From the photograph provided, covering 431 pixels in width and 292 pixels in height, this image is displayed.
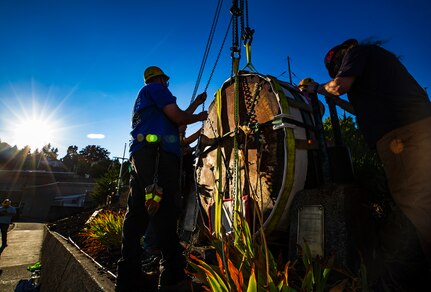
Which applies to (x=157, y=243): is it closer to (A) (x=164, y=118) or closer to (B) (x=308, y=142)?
(A) (x=164, y=118)

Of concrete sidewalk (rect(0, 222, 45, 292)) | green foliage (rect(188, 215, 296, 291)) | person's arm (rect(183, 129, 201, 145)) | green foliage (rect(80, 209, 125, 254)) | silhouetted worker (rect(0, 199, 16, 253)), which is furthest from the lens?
silhouetted worker (rect(0, 199, 16, 253))

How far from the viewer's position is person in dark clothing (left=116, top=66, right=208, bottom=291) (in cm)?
184

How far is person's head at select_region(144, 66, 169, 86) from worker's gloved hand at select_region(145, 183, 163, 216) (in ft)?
4.10

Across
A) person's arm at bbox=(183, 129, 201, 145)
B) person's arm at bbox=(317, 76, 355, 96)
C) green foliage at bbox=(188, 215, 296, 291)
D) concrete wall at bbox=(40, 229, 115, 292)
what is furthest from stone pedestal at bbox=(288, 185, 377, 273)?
person's arm at bbox=(183, 129, 201, 145)

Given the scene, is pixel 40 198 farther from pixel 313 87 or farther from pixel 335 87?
pixel 335 87

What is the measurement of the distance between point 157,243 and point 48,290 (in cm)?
363

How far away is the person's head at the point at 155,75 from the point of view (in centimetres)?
262

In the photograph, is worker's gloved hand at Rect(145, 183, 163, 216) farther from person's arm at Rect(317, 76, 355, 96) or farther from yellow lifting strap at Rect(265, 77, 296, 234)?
person's arm at Rect(317, 76, 355, 96)

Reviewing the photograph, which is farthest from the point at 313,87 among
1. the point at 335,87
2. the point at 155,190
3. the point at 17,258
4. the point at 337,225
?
the point at 17,258

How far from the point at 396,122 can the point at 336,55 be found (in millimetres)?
807

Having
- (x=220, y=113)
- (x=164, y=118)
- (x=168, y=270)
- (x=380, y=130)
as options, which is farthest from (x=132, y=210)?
(x=380, y=130)

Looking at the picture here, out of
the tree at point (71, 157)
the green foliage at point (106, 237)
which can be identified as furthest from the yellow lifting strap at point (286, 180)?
the tree at point (71, 157)

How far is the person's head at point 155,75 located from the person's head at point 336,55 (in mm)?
1587

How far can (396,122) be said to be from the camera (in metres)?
1.64
